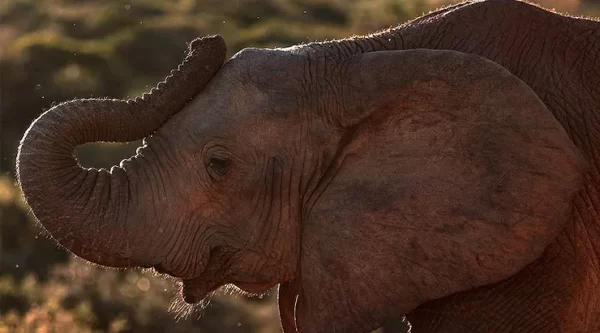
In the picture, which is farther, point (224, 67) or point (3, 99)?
point (3, 99)

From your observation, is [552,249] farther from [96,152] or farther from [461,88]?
[96,152]

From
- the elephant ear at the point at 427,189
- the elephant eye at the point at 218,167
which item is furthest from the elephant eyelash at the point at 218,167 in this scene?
the elephant ear at the point at 427,189

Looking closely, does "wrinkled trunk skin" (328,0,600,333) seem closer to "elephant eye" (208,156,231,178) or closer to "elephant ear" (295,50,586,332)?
"elephant ear" (295,50,586,332)

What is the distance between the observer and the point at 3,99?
20031 millimetres

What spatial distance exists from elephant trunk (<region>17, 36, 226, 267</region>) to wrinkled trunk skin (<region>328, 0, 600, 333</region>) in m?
0.77

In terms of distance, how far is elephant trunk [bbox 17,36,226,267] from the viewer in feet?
20.4

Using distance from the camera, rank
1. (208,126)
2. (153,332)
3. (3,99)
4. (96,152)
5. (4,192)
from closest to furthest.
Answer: (208,126) → (153,332) → (4,192) → (96,152) → (3,99)

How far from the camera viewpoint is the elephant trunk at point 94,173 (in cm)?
621

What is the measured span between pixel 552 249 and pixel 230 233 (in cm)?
136

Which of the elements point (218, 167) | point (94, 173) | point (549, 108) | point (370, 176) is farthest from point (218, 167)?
point (549, 108)

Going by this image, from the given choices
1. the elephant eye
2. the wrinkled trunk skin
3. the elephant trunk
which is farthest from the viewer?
the elephant eye

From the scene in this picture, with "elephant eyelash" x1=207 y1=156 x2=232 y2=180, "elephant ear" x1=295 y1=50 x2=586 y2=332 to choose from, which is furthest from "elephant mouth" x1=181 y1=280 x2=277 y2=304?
"elephant eyelash" x1=207 y1=156 x2=232 y2=180

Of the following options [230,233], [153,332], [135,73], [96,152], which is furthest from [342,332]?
[135,73]

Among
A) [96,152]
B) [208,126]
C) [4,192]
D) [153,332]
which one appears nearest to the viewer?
[208,126]
